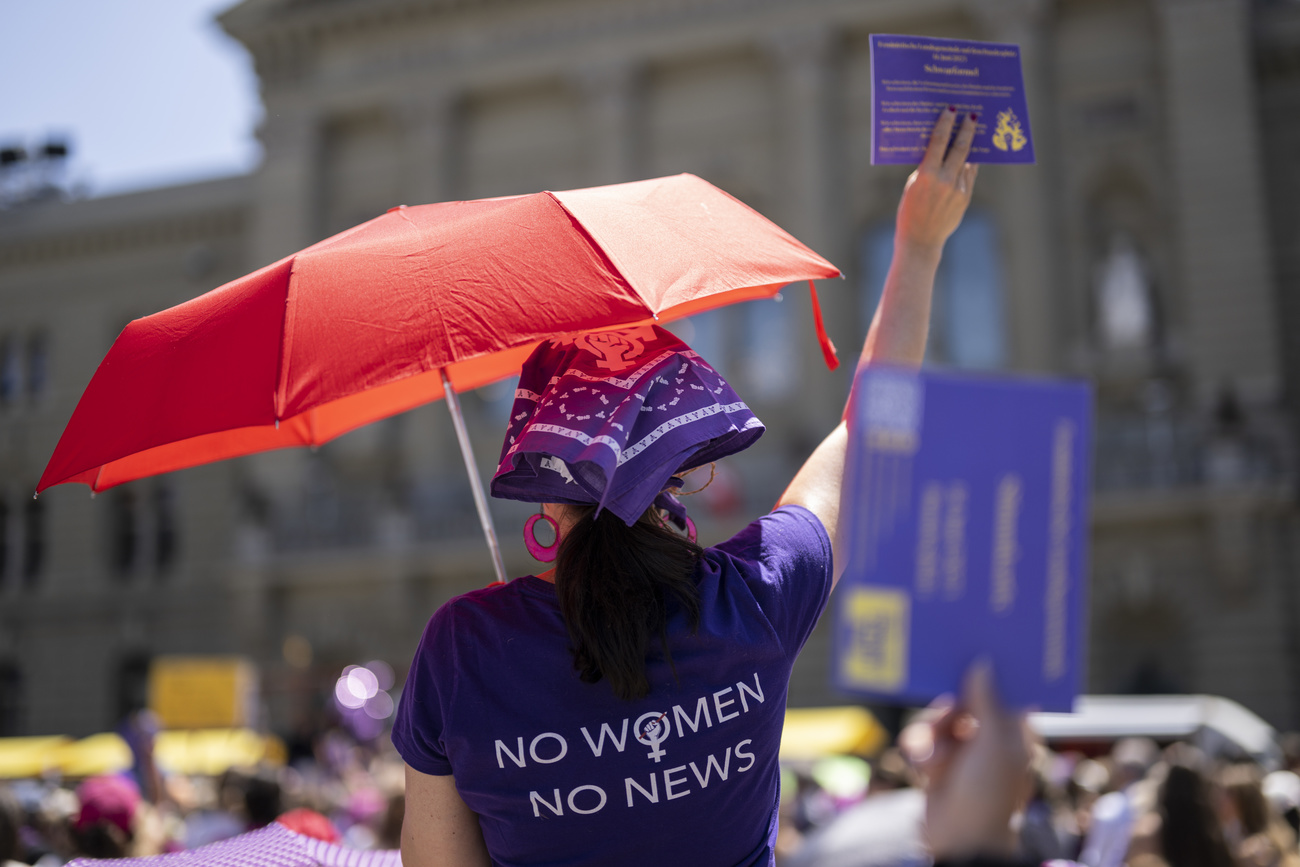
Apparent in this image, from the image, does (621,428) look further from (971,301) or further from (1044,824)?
(971,301)

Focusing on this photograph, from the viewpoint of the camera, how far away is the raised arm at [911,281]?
181 cm

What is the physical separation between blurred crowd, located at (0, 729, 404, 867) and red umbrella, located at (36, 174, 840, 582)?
104 cm

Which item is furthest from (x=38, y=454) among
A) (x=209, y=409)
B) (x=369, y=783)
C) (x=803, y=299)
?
(x=209, y=409)

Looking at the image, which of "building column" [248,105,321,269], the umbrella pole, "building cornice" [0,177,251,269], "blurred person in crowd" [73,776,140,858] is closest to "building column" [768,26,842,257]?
"building column" [248,105,321,269]

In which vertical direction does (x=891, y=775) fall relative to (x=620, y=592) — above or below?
below

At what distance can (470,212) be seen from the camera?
2.09 meters

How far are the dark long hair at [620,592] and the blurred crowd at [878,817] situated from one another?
454 mm

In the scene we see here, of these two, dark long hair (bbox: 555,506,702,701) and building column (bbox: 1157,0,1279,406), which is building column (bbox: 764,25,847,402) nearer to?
building column (bbox: 1157,0,1279,406)

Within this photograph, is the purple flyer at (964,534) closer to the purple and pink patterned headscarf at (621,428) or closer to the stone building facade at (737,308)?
the purple and pink patterned headscarf at (621,428)

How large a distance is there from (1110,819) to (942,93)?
16.2 feet

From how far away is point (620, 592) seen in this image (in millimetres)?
1495

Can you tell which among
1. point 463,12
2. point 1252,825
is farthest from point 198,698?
point 463,12

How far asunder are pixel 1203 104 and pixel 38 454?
2509 centimetres

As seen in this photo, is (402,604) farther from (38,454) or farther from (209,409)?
(209,409)
